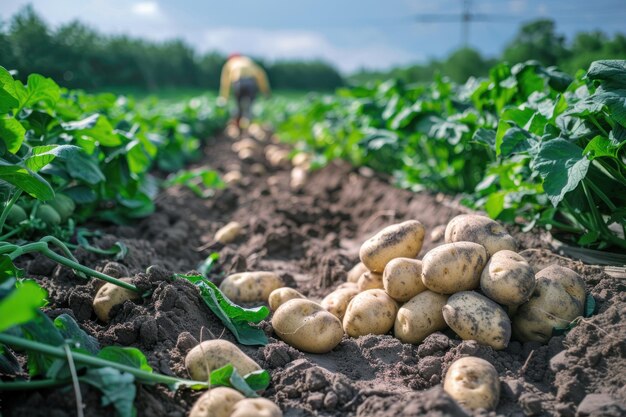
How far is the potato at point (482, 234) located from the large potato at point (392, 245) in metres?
0.20

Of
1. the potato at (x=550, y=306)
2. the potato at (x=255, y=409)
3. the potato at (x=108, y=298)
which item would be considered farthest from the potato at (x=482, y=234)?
the potato at (x=108, y=298)

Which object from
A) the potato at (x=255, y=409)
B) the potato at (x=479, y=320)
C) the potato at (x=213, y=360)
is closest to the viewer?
the potato at (x=255, y=409)

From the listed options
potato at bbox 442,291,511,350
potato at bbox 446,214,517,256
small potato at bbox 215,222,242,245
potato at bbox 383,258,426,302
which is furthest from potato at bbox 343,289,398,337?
small potato at bbox 215,222,242,245

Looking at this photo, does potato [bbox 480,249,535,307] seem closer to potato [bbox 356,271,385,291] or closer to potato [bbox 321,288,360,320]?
potato [bbox 356,271,385,291]

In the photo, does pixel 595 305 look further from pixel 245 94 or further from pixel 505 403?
pixel 245 94

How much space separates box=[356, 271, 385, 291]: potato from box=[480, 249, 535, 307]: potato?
2.24 feet

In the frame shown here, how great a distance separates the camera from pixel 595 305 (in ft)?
8.52

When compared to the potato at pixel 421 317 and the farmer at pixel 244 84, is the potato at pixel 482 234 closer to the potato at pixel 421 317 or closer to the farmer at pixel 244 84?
the potato at pixel 421 317

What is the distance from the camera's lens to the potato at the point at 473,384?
210 cm

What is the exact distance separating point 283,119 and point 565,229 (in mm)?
10938

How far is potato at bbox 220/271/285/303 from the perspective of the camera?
11.0 ft

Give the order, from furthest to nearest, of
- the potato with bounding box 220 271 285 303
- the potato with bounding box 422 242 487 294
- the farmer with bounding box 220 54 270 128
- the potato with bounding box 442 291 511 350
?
the farmer with bounding box 220 54 270 128
the potato with bounding box 220 271 285 303
the potato with bounding box 422 242 487 294
the potato with bounding box 442 291 511 350

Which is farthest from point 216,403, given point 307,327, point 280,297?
point 280,297

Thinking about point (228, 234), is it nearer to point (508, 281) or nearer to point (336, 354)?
point (336, 354)
